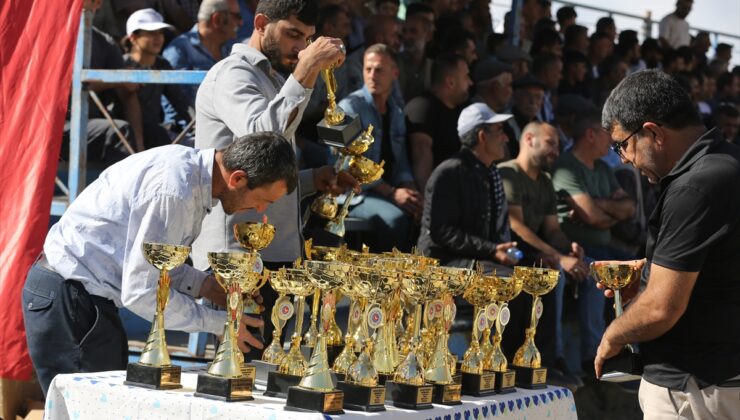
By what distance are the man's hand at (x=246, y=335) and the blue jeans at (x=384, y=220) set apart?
319 cm

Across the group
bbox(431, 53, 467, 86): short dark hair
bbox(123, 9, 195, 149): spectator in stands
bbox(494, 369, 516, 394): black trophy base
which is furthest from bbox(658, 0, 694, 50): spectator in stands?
bbox(494, 369, 516, 394): black trophy base

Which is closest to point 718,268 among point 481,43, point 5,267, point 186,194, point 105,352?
point 186,194

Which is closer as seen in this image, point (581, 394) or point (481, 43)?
point (581, 394)

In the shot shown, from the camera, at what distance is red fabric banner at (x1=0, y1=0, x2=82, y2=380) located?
5.00m

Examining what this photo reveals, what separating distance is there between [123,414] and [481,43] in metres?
7.94

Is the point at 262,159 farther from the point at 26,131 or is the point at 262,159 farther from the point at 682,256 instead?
the point at 26,131

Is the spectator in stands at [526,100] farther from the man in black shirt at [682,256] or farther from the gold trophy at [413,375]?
the gold trophy at [413,375]

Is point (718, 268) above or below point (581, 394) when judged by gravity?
above

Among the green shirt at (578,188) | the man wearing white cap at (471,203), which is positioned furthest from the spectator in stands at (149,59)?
the green shirt at (578,188)

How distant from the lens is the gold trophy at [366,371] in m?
3.21

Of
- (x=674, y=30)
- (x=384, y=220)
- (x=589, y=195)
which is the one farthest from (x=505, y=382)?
(x=674, y=30)

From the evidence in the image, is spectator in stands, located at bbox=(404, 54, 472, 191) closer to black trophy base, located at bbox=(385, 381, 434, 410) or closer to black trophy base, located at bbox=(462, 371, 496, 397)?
black trophy base, located at bbox=(462, 371, 496, 397)

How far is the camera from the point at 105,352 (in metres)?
3.94

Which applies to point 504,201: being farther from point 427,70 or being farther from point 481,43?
point 481,43
